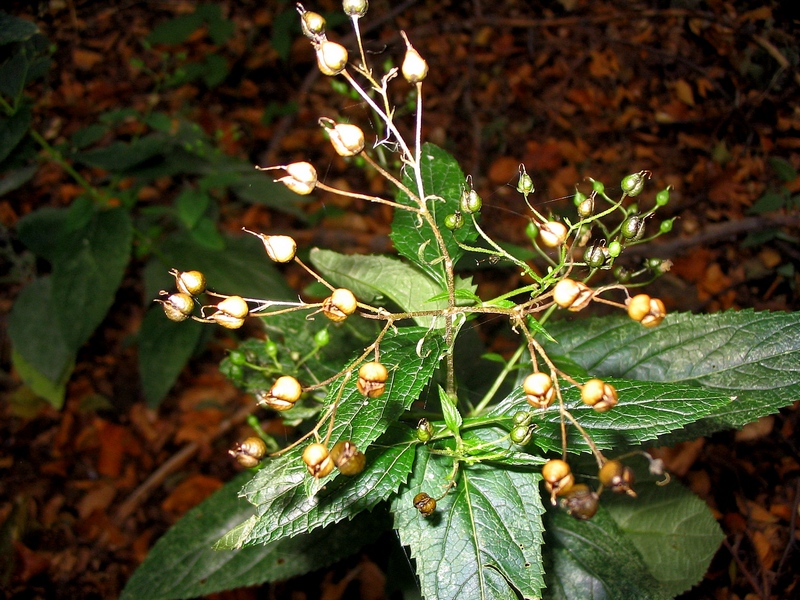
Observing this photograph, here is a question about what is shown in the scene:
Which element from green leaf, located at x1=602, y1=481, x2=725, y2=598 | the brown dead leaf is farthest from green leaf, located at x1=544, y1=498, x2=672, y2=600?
the brown dead leaf

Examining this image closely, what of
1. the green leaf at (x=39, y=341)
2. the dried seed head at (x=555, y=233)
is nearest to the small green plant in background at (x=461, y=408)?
the dried seed head at (x=555, y=233)

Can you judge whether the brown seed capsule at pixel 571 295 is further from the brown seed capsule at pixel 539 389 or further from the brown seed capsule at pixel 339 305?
the brown seed capsule at pixel 339 305

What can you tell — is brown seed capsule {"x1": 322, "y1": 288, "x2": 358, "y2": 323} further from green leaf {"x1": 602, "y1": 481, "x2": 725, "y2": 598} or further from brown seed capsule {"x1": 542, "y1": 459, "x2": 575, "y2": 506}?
green leaf {"x1": 602, "y1": 481, "x2": 725, "y2": 598}

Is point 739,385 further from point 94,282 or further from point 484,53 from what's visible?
point 484,53

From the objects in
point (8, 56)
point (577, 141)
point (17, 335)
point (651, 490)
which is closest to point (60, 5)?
point (8, 56)

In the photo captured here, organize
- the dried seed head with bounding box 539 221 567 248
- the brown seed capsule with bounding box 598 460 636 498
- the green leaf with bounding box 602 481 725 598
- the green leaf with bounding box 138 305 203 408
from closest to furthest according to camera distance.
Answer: the brown seed capsule with bounding box 598 460 636 498 → the dried seed head with bounding box 539 221 567 248 → the green leaf with bounding box 602 481 725 598 → the green leaf with bounding box 138 305 203 408
